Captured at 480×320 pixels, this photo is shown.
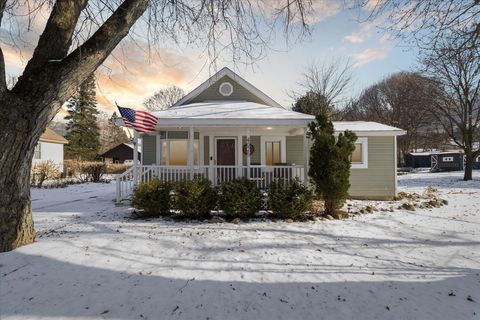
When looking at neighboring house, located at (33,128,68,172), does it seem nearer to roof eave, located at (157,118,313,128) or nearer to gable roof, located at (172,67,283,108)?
gable roof, located at (172,67,283,108)

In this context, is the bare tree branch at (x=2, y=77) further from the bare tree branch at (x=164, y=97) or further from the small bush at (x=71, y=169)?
the bare tree branch at (x=164, y=97)

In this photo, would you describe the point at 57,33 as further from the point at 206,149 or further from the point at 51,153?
the point at 51,153

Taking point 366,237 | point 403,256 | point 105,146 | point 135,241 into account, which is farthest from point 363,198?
point 105,146

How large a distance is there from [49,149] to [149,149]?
61.3 ft

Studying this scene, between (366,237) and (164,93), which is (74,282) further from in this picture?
(164,93)

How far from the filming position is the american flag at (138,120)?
313 inches

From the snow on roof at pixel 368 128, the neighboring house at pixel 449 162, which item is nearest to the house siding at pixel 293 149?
the snow on roof at pixel 368 128

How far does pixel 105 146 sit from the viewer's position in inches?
2394

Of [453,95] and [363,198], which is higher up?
[453,95]

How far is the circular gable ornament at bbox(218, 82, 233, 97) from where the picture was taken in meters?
13.3

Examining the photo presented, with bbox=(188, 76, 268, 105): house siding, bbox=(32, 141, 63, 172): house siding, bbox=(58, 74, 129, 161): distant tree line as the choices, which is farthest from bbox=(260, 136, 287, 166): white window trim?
bbox=(58, 74, 129, 161): distant tree line

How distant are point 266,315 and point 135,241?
10.8 feet

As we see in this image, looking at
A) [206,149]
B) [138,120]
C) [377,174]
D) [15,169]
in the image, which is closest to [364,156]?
[377,174]

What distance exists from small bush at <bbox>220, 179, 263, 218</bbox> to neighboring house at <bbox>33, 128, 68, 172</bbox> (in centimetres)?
2153
